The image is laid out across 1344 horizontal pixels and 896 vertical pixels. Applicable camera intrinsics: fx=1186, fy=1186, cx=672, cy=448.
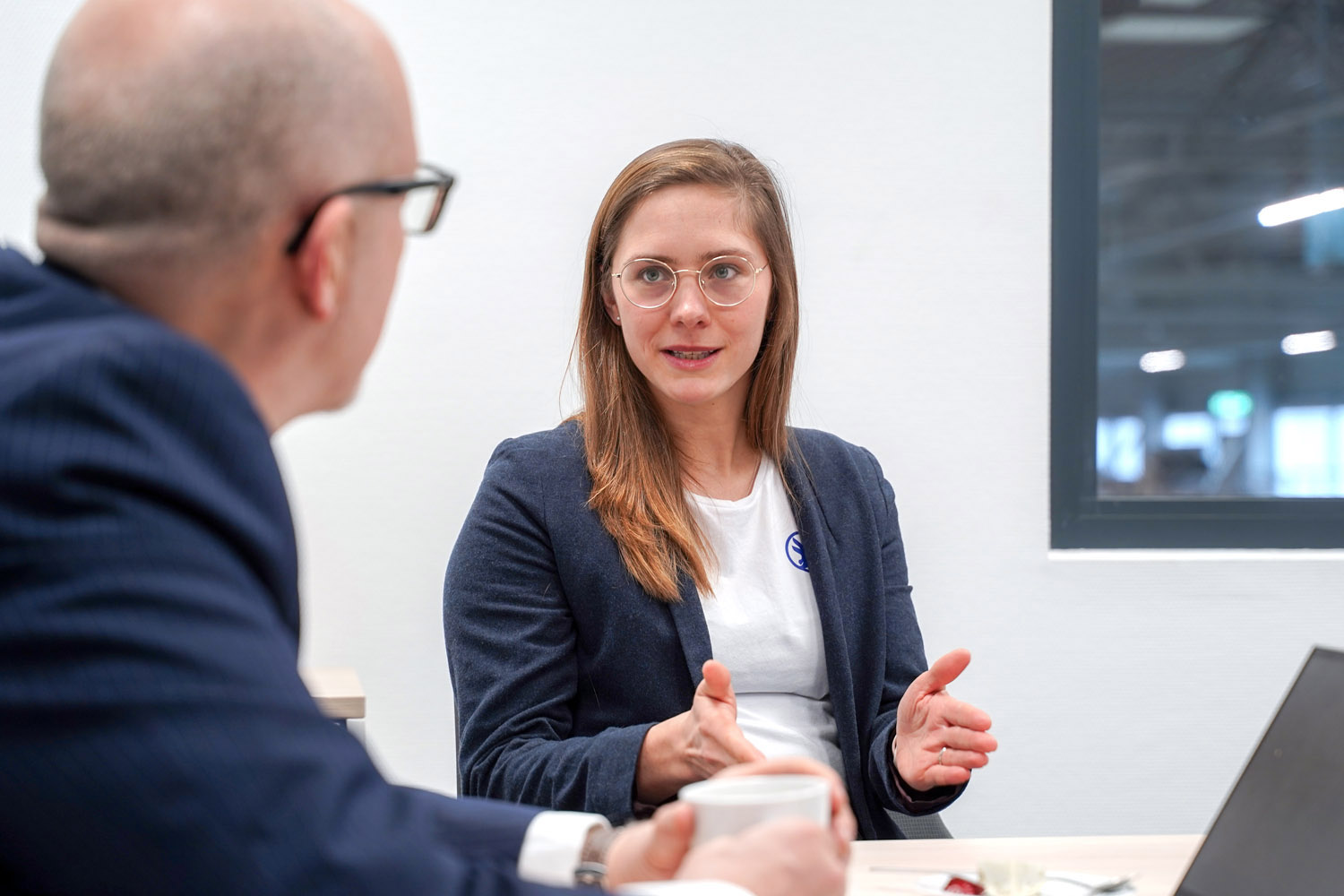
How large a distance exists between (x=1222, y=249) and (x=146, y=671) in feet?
9.57

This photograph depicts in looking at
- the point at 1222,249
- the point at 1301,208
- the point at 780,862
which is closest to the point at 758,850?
the point at 780,862

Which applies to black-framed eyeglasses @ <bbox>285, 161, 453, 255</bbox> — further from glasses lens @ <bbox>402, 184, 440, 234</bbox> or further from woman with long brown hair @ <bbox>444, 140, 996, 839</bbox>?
woman with long brown hair @ <bbox>444, 140, 996, 839</bbox>

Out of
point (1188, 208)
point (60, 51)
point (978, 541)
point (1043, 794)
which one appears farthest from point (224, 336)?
point (1188, 208)

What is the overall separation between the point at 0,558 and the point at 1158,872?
1.11 metres

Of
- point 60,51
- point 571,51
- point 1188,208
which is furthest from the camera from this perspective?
point 1188,208

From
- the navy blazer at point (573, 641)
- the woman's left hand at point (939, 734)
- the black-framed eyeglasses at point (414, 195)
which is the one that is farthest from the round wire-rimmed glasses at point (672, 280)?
the black-framed eyeglasses at point (414, 195)

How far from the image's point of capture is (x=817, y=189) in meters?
2.61

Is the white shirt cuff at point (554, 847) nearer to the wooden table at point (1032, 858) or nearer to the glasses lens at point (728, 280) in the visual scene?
the wooden table at point (1032, 858)

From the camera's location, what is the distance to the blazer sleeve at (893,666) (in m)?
1.54

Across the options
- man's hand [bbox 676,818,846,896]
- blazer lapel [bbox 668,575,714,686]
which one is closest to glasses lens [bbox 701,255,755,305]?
blazer lapel [bbox 668,575,714,686]

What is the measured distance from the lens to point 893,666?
1774 mm

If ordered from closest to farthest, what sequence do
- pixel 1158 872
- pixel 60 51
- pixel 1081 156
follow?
pixel 60 51 → pixel 1158 872 → pixel 1081 156

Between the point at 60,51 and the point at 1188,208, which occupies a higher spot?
the point at 1188,208

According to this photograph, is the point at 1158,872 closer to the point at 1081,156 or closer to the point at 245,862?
the point at 245,862
